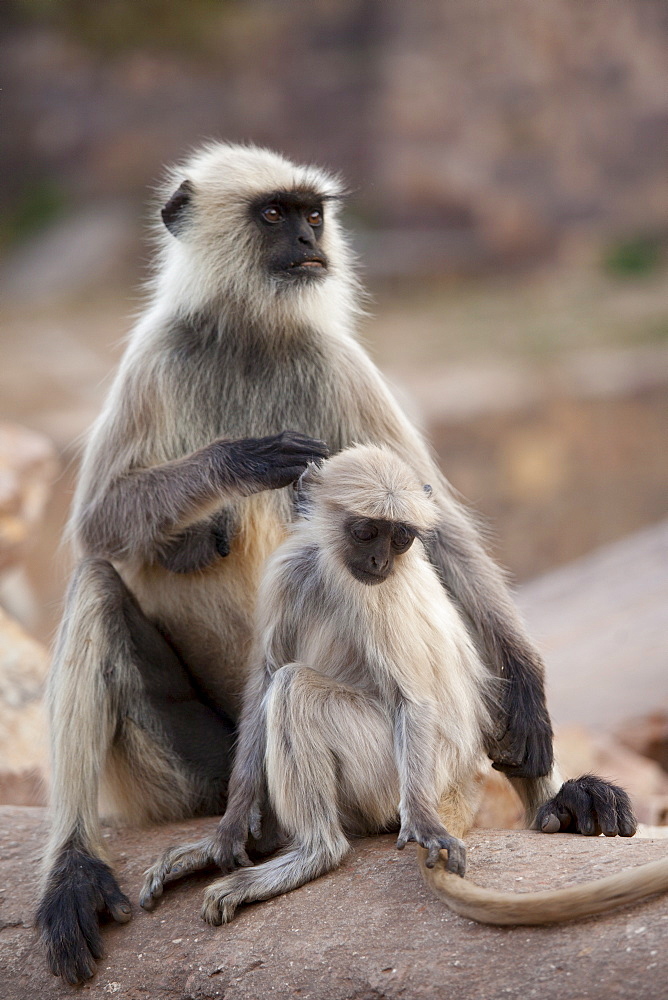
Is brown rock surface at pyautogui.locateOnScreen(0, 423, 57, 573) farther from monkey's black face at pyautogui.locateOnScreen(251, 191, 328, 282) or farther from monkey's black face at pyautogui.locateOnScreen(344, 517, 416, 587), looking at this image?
monkey's black face at pyautogui.locateOnScreen(344, 517, 416, 587)

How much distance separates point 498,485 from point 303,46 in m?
10.8

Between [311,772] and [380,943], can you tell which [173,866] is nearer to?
[311,772]

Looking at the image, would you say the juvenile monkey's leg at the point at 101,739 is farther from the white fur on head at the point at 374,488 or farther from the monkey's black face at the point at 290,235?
the monkey's black face at the point at 290,235

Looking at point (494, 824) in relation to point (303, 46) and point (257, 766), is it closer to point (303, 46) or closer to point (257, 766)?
point (257, 766)

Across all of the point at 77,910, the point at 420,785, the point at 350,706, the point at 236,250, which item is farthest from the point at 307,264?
the point at 77,910

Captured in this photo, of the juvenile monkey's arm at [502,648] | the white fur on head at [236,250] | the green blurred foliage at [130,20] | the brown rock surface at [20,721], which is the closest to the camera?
the juvenile monkey's arm at [502,648]

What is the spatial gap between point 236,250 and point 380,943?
7.09 ft

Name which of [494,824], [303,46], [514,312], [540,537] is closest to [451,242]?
[514,312]

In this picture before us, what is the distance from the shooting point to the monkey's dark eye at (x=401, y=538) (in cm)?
305

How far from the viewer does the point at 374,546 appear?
3.06 m

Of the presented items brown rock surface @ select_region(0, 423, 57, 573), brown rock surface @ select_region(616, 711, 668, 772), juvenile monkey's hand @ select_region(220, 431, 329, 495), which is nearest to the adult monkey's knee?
juvenile monkey's hand @ select_region(220, 431, 329, 495)

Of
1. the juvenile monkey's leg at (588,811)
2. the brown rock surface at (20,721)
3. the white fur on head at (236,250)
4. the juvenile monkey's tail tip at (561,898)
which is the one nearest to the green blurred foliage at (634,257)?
the brown rock surface at (20,721)

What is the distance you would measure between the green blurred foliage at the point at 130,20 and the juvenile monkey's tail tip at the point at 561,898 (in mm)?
18418

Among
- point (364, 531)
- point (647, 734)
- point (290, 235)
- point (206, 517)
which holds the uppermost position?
point (290, 235)
